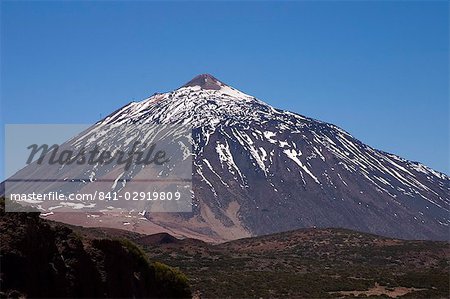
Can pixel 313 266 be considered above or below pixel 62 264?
above

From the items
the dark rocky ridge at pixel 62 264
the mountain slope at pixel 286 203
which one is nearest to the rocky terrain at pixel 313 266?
the dark rocky ridge at pixel 62 264

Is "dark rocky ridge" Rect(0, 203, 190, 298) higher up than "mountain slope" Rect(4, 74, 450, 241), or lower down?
lower down

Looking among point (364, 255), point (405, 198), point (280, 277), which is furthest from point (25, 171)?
point (280, 277)

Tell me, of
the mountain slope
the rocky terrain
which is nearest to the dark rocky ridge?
the rocky terrain

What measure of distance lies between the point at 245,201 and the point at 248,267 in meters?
120

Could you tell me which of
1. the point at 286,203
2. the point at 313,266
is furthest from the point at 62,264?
the point at 286,203

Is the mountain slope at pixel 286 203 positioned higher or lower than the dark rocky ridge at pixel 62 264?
higher

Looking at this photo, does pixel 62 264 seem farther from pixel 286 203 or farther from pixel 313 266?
Result: pixel 286 203

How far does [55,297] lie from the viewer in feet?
61.8

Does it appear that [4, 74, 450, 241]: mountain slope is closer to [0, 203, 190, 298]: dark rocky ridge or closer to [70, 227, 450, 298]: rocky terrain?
[70, 227, 450, 298]: rocky terrain

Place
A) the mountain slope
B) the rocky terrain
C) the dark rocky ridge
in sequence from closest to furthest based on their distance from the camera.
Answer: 1. the dark rocky ridge
2. the rocky terrain
3. the mountain slope

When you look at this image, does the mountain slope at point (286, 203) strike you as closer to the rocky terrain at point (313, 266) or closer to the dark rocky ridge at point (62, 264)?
the rocky terrain at point (313, 266)

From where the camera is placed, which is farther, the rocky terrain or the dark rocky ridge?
the rocky terrain

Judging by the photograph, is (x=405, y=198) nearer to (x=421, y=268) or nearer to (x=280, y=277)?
(x=421, y=268)
